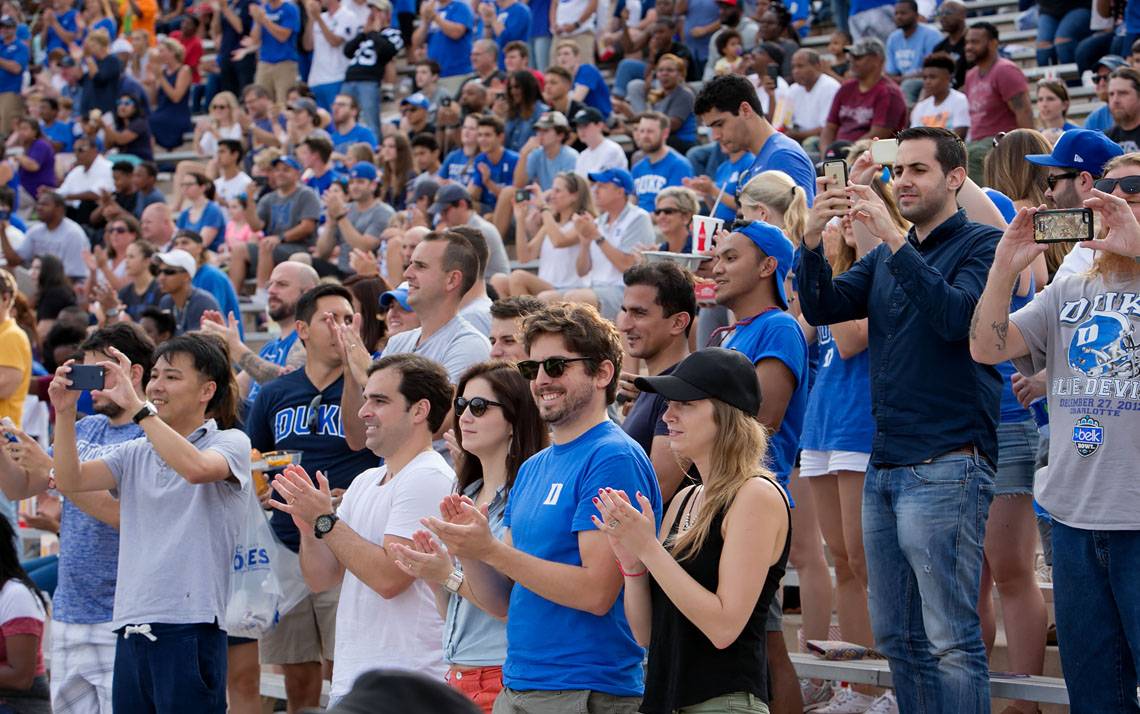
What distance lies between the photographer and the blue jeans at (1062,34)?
12.2 meters

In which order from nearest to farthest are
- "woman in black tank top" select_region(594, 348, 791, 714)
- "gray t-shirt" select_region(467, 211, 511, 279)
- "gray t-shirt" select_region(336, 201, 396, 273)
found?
"woman in black tank top" select_region(594, 348, 791, 714) < "gray t-shirt" select_region(467, 211, 511, 279) < "gray t-shirt" select_region(336, 201, 396, 273)

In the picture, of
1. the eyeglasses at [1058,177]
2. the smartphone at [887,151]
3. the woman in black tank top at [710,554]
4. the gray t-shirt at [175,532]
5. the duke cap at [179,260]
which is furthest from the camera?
the duke cap at [179,260]

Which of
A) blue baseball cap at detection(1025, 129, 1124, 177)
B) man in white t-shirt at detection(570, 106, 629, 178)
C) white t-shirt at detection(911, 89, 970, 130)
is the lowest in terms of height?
blue baseball cap at detection(1025, 129, 1124, 177)

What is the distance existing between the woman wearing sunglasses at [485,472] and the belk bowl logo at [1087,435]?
1577 mm

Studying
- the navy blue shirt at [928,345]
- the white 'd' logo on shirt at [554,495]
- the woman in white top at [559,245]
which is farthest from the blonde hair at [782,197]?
the woman in white top at [559,245]

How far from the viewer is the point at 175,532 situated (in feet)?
17.6

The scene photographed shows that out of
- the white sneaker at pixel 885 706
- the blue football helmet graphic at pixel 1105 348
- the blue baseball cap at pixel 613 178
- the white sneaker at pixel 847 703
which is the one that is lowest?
the white sneaker at pixel 847 703

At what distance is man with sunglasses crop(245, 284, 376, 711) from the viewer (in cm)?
603

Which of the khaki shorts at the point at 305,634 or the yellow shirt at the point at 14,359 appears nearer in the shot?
the khaki shorts at the point at 305,634

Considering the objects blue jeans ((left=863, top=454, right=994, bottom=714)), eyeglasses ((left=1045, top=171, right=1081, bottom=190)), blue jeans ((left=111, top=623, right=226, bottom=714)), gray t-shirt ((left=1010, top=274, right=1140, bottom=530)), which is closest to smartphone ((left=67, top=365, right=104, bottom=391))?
blue jeans ((left=111, top=623, right=226, bottom=714))

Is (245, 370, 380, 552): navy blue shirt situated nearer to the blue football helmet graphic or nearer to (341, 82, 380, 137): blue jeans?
the blue football helmet graphic

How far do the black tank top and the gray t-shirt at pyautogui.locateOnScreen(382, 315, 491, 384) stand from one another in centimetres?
222

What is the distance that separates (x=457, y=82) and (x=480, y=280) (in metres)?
9.60

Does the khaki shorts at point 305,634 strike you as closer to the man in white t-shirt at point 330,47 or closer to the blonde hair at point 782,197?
the blonde hair at point 782,197
